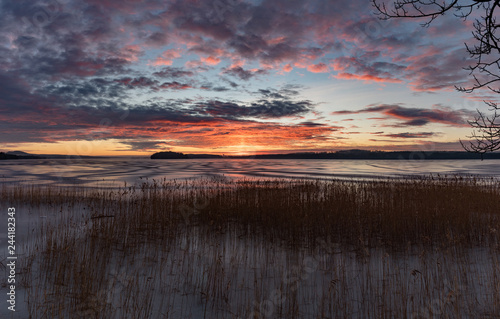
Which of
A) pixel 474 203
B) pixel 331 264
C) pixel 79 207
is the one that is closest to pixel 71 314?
pixel 331 264

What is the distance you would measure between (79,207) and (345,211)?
41.2 feet

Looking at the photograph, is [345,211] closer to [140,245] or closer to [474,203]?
[474,203]

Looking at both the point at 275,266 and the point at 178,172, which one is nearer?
the point at 275,266

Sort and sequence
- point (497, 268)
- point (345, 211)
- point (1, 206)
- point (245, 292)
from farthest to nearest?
1. point (1, 206)
2. point (345, 211)
3. point (497, 268)
4. point (245, 292)

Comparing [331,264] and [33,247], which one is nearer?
[331,264]

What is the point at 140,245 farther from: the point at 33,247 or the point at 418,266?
the point at 418,266

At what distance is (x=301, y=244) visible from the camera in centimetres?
837

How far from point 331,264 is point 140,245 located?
5.31 m

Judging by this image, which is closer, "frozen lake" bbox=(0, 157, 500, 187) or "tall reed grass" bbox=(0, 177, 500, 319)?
"tall reed grass" bbox=(0, 177, 500, 319)

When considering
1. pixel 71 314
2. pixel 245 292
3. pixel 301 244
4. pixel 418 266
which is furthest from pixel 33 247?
pixel 418 266

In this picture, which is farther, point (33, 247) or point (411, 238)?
point (411, 238)

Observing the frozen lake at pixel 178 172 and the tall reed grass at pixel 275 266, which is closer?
the tall reed grass at pixel 275 266

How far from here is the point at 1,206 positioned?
13.8 metres

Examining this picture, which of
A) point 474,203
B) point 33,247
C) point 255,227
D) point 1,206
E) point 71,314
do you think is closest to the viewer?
point 71,314
